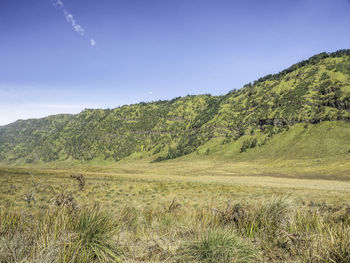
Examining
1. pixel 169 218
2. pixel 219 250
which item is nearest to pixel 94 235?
pixel 219 250

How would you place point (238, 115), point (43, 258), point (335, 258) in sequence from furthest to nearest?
point (238, 115) → point (335, 258) → point (43, 258)

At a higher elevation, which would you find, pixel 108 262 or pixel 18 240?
pixel 18 240

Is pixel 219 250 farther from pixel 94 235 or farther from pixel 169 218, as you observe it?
pixel 169 218

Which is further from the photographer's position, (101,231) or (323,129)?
(323,129)

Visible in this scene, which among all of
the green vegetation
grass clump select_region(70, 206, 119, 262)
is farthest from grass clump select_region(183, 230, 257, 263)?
grass clump select_region(70, 206, 119, 262)

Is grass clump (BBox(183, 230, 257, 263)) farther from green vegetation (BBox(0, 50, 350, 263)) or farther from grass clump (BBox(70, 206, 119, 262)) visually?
grass clump (BBox(70, 206, 119, 262))

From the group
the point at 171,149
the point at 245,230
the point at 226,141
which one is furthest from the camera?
the point at 171,149

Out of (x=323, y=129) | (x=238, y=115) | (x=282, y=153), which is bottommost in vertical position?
(x=282, y=153)

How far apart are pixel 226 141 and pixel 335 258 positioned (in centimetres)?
16567

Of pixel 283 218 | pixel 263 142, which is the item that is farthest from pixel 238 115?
pixel 283 218

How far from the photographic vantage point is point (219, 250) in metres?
3.94

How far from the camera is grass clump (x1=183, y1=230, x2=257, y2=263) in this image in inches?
152

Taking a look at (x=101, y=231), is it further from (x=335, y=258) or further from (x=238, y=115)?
(x=238, y=115)

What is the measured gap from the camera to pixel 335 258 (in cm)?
359
